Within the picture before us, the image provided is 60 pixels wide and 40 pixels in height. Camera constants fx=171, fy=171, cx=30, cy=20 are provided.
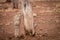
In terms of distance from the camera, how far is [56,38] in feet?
11.7

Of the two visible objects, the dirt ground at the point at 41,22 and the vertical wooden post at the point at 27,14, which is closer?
the vertical wooden post at the point at 27,14

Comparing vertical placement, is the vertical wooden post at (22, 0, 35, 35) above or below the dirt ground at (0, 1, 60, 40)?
above

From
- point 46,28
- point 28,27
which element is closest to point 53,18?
point 46,28

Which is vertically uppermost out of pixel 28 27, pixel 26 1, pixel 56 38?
pixel 26 1

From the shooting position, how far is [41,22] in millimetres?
4449

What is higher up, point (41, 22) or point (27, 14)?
point (27, 14)

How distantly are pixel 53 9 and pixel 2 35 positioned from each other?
240cm

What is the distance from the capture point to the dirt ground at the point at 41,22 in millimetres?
3684

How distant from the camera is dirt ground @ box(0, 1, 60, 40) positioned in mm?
3684

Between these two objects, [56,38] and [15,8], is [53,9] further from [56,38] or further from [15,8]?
[56,38]

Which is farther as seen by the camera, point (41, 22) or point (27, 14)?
point (41, 22)

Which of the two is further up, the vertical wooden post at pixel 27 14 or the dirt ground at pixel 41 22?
the vertical wooden post at pixel 27 14

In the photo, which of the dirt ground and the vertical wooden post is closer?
the vertical wooden post

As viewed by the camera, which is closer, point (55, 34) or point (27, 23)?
point (27, 23)
